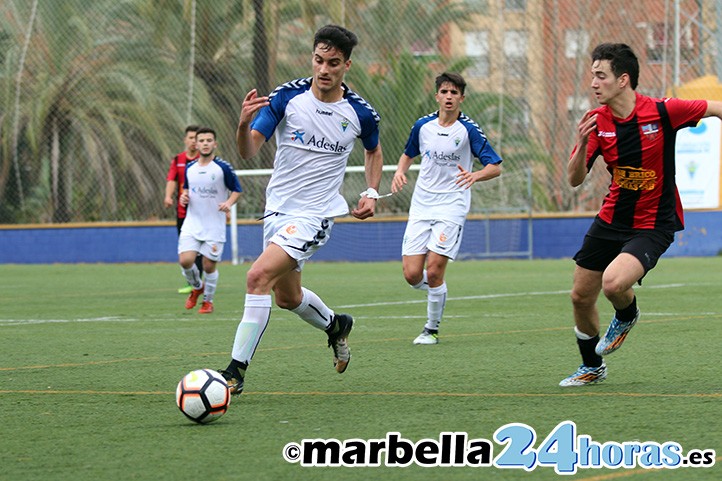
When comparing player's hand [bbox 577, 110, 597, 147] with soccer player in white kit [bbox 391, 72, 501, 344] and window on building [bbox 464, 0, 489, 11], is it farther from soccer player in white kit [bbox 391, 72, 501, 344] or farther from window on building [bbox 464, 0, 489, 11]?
window on building [bbox 464, 0, 489, 11]

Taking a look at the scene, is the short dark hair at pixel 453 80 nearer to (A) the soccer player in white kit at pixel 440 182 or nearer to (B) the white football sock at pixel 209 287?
(A) the soccer player in white kit at pixel 440 182

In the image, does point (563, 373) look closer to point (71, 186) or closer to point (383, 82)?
point (383, 82)

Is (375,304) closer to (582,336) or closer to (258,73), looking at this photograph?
(582,336)

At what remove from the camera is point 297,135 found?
8039mm

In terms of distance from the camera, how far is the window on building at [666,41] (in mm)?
27906

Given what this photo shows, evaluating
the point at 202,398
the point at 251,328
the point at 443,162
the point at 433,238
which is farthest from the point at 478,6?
the point at 202,398

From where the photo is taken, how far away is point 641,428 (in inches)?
236

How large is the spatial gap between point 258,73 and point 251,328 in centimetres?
2119

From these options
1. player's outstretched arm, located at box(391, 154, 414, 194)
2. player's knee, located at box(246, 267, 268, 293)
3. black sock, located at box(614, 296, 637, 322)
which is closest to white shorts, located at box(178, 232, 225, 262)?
player's outstretched arm, located at box(391, 154, 414, 194)

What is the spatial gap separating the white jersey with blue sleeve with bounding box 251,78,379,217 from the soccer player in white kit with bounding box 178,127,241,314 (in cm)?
707

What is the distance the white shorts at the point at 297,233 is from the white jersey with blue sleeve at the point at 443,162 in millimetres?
3690

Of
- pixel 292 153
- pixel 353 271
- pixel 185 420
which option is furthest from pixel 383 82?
pixel 185 420

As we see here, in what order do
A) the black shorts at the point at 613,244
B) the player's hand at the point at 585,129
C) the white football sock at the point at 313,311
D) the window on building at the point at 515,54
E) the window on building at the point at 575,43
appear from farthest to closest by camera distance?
the window on building at the point at 575,43 < the window on building at the point at 515,54 < the white football sock at the point at 313,311 < the black shorts at the point at 613,244 < the player's hand at the point at 585,129

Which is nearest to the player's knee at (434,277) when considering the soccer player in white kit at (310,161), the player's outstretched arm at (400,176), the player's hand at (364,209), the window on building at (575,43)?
the player's outstretched arm at (400,176)
